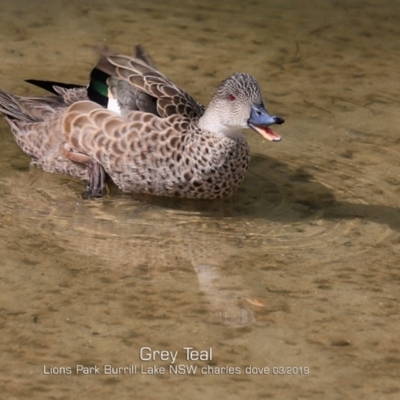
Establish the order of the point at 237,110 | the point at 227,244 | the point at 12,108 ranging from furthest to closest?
the point at 12,108 < the point at 237,110 < the point at 227,244

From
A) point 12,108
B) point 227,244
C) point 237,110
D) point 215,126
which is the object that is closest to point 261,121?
point 237,110

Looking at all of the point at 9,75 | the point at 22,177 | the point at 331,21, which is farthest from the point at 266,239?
the point at 331,21

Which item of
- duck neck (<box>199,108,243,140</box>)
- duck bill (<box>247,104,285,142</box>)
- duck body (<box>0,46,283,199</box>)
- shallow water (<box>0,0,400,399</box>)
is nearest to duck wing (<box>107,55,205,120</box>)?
duck body (<box>0,46,283,199</box>)

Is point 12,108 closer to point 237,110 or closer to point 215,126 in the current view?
point 215,126

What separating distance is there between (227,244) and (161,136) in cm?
80

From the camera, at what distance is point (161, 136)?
712cm

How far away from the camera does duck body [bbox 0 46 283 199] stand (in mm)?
7109

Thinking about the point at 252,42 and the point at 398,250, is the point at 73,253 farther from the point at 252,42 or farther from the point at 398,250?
the point at 252,42

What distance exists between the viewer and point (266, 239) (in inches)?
268

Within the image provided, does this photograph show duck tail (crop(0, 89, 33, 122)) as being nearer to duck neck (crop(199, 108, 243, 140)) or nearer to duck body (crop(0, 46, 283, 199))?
duck body (crop(0, 46, 283, 199))

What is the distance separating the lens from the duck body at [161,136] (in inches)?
280

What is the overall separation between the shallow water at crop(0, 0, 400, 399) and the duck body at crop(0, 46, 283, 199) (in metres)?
0.15

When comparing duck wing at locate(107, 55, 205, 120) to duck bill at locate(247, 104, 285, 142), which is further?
duck wing at locate(107, 55, 205, 120)

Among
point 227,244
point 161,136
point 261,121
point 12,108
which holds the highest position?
point 261,121
